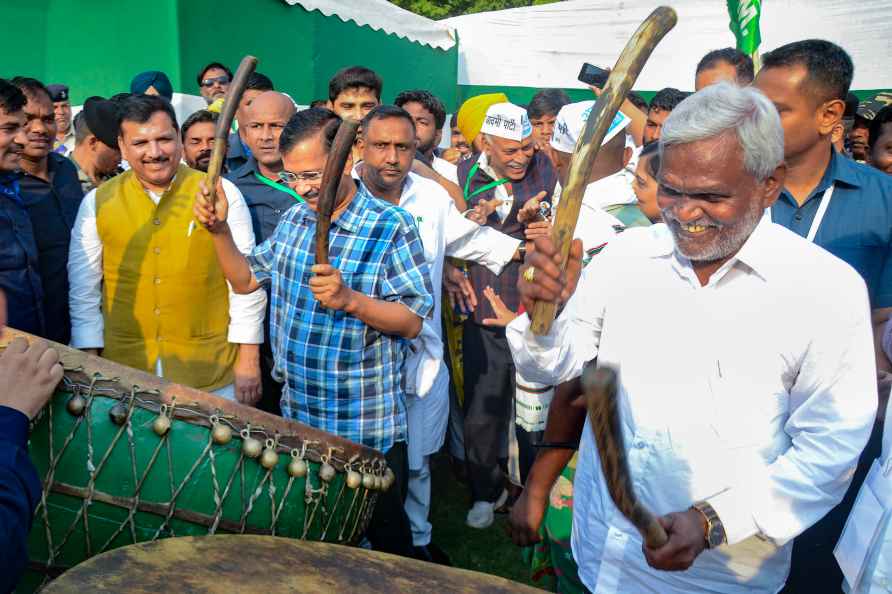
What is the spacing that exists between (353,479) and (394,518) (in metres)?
0.92

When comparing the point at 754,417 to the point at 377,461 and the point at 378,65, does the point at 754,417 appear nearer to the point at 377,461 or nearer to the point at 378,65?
the point at 377,461

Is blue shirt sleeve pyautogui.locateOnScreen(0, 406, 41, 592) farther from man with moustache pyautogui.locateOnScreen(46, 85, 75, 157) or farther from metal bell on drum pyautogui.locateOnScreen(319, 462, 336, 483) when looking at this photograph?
man with moustache pyautogui.locateOnScreen(46, 85, 75, 157)

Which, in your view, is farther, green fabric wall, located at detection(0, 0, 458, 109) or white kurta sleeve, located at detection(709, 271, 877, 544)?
green fabric wall, located at detection(0, 0, 458, 109)

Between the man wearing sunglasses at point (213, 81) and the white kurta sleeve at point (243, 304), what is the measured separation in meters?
3.74

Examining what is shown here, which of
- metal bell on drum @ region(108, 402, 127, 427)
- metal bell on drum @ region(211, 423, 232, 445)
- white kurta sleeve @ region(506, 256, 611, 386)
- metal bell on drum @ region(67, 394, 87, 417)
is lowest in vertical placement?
metal bell on drum @ region(211, 423, 232, 445)

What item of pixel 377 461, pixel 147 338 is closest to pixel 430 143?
pixel 147 338

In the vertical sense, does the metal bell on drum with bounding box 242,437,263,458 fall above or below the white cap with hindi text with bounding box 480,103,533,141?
below

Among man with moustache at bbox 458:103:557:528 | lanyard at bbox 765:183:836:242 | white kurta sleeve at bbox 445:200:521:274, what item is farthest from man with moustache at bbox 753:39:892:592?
man with moustache at bbox 458:103:557:528

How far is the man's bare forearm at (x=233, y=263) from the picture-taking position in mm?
3055

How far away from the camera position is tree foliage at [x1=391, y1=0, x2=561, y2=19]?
22734 mm

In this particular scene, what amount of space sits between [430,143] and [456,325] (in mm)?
1861

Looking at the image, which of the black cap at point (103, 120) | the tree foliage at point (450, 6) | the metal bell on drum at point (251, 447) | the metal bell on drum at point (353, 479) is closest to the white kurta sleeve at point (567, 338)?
the metal bell on drum at point (353, 479)

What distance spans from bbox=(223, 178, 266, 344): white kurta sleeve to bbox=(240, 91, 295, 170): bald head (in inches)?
27.7

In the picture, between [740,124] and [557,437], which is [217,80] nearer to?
[557,437]
